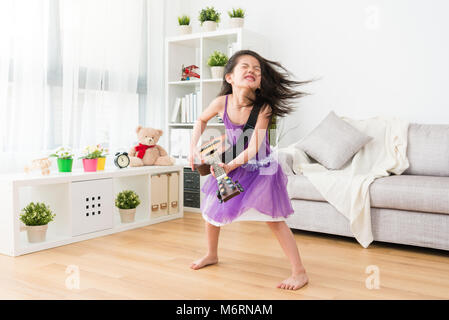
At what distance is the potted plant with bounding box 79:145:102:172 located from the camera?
2.76 m

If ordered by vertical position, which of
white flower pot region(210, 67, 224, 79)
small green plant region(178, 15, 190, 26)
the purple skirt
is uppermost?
small green plant region(178, 15, 190, 26)

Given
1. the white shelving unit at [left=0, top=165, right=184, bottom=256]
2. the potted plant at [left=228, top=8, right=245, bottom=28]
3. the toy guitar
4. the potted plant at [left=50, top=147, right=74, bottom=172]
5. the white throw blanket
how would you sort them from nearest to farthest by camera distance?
the toy guitar
the white shelving unit at [left=0, top=165, right=184, bottom=256]
the white throw blanket
the potted plant at [left=50, top=147, right=74, bottom=172]
the potted plant at [left=228, top=8, right=245, bottom=28]

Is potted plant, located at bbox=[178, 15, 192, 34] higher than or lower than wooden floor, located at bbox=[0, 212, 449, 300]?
higher

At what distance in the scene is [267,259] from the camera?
7.43ft

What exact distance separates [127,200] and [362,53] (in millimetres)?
2010

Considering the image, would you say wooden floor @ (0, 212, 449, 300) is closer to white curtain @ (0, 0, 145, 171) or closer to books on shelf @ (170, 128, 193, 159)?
white curtain @ (0, 0, 145, 171)

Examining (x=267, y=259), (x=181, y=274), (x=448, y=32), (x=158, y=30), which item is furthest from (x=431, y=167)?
(x=158, y=30)

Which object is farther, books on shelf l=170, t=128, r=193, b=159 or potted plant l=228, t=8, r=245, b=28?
books on shelf l=170, t=128, r=193, b=159

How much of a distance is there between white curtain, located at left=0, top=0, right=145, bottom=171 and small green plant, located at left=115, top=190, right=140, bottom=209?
0.47 meters

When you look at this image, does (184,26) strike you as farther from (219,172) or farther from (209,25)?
(219,172)

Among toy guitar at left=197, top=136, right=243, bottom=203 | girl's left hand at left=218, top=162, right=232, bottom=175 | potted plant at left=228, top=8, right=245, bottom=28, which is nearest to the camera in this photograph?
toy guitar at left=197, top=136, right=243, bottom=203

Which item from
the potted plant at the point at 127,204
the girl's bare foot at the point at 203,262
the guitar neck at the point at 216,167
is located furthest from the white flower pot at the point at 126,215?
the guitar neck at the point at 216,167

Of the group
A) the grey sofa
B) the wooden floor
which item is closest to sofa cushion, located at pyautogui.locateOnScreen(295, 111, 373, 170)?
the grey sofa

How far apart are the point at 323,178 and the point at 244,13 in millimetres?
1792
